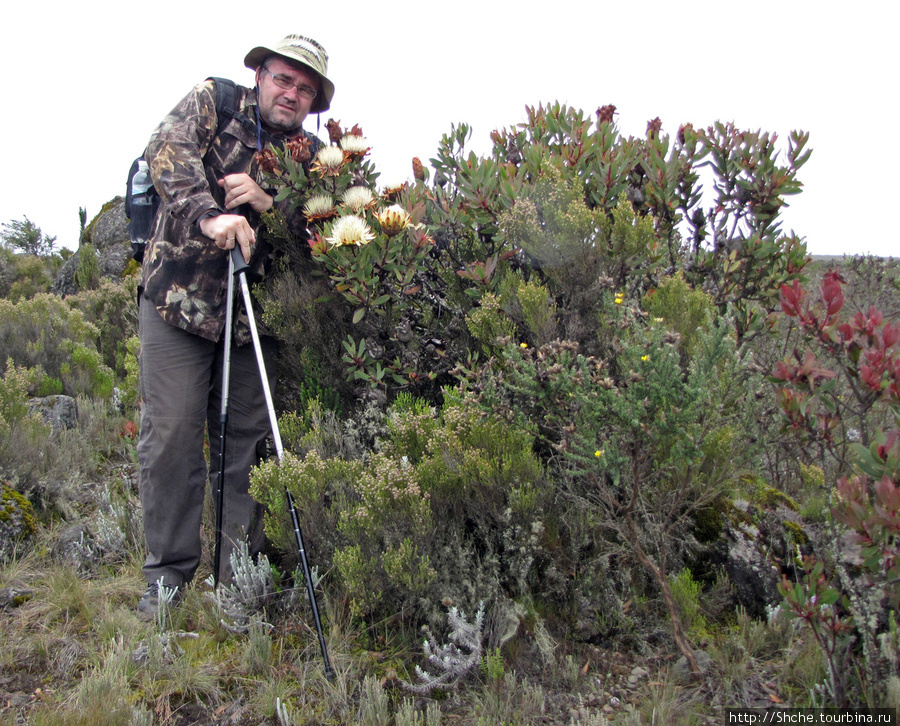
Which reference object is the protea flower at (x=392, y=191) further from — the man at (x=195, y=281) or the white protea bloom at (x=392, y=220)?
the man at (x=195, y=281)

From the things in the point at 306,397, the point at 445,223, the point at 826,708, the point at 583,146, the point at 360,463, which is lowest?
the point at 826,708

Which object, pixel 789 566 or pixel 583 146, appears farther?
pixel 583 146

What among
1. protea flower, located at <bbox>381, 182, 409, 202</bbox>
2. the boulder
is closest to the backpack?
protea flower, located at <bbox>381, 182, 409, 202</bbox>

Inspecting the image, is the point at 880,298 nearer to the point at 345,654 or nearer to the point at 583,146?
the point at 583,146

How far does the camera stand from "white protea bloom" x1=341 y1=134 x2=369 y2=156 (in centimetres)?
324

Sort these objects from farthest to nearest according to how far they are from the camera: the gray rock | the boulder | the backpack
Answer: the boulder
the backpack
the gray rock

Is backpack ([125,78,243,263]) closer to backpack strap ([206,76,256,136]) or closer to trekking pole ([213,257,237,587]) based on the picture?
backpack strap ([206,76,256,136])

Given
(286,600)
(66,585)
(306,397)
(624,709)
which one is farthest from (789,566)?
(66,585)

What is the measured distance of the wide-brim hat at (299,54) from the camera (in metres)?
3.10

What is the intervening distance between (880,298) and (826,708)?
6.20 m

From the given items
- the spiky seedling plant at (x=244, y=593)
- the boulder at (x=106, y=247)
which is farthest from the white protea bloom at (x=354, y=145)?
the boulder at (x=106, y=247)

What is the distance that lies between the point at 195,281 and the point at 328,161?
877mm

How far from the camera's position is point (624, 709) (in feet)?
7.44

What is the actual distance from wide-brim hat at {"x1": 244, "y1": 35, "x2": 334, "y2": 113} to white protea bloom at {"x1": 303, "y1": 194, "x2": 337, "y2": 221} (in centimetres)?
66
